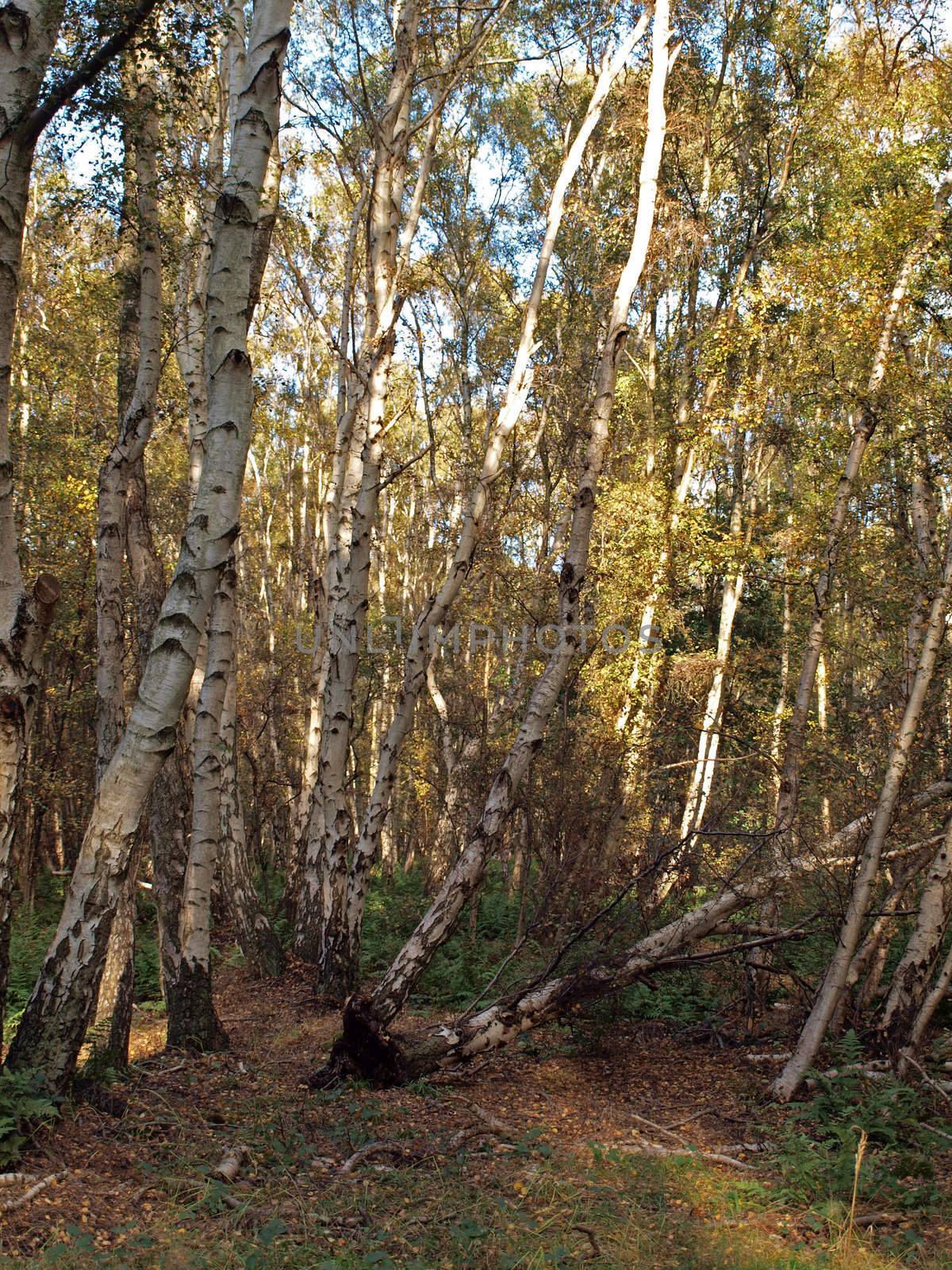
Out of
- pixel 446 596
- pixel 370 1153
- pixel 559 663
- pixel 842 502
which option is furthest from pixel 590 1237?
pixel 842 502

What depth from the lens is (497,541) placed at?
49.8ft

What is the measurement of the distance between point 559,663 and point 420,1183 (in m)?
3.75

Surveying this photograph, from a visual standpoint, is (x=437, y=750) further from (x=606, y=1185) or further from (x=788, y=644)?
(x=606, y=1185)

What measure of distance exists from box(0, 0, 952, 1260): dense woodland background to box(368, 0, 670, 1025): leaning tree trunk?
39 millimetres

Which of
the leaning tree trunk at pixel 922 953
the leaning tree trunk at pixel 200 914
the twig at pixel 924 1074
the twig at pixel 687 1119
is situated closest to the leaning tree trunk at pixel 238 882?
the leaning tree trunk at pixel 200 914

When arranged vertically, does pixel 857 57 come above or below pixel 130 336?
above

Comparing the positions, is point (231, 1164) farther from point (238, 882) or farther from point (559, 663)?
point (238, 882)

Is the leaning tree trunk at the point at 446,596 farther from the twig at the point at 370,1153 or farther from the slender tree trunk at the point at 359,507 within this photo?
the twig at the point at 370,1153

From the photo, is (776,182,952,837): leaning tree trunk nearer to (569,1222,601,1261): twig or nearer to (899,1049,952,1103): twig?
(899,1049,952,1103): twig

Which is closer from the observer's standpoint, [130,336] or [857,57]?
[130,336]

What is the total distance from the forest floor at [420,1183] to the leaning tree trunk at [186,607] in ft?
2.11

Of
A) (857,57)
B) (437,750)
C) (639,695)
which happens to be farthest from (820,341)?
(437,750)

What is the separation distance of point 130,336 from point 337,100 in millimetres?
8855

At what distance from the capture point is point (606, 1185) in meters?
4.80
